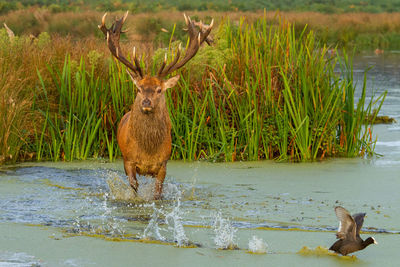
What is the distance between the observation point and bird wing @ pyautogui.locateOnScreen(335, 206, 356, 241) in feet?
17.1

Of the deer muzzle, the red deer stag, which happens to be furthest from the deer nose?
the red deer stag

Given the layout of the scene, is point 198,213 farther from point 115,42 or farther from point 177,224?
point 115,42

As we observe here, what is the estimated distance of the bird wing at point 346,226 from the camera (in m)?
5.23

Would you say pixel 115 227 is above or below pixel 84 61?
below

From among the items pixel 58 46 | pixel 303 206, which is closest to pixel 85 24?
pixel 58 46

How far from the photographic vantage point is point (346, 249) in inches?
205

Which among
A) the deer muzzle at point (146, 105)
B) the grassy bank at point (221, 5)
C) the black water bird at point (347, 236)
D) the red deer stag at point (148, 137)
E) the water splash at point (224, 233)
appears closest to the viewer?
the black water bird at point (347, 236)

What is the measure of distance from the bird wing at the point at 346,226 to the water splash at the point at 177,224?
3.71 feet

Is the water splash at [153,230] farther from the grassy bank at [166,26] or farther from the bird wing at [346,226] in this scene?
the grassy bank at [166,26]

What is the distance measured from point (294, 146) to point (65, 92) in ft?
9.22

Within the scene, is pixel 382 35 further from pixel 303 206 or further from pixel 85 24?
pixel 303 206

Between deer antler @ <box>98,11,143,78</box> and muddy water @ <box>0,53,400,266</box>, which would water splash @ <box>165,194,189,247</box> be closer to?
muddy water @ <box>0,53,400,266</box>

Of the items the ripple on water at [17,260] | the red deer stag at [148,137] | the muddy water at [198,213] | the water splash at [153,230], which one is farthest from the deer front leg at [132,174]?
the ripple on water at [17,260]

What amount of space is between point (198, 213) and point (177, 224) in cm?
53
